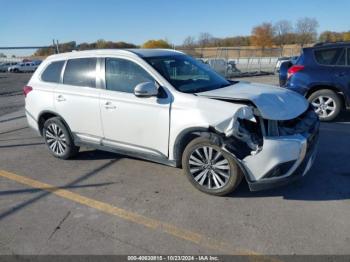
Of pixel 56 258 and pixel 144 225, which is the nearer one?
pixel 56 258

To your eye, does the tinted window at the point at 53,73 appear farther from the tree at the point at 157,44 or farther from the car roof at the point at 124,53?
the tree at the point at 157,44

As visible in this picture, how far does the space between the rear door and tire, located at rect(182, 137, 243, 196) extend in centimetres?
165

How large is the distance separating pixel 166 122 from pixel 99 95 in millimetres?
1249

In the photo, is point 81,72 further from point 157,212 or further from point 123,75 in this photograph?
point 157,212

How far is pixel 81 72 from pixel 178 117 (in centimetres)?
202

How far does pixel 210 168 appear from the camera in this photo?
4246mm

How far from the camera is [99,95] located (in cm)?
512

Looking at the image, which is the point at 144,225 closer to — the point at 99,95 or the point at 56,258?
the point at 56,258

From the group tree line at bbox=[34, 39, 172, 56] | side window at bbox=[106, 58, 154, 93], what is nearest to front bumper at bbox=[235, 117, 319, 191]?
side window at bbox=[106, 58, 154, 93]

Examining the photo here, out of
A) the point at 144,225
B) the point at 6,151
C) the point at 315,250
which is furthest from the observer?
the point at 6,151

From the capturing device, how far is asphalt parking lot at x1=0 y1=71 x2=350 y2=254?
334cm

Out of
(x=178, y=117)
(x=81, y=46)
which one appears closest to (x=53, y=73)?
(x=178, y=117)

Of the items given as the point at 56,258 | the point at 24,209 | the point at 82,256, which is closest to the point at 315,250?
the point at 82,256

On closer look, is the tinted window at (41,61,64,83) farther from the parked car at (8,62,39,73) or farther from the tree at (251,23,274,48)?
the tree at (251,23,274,48)
